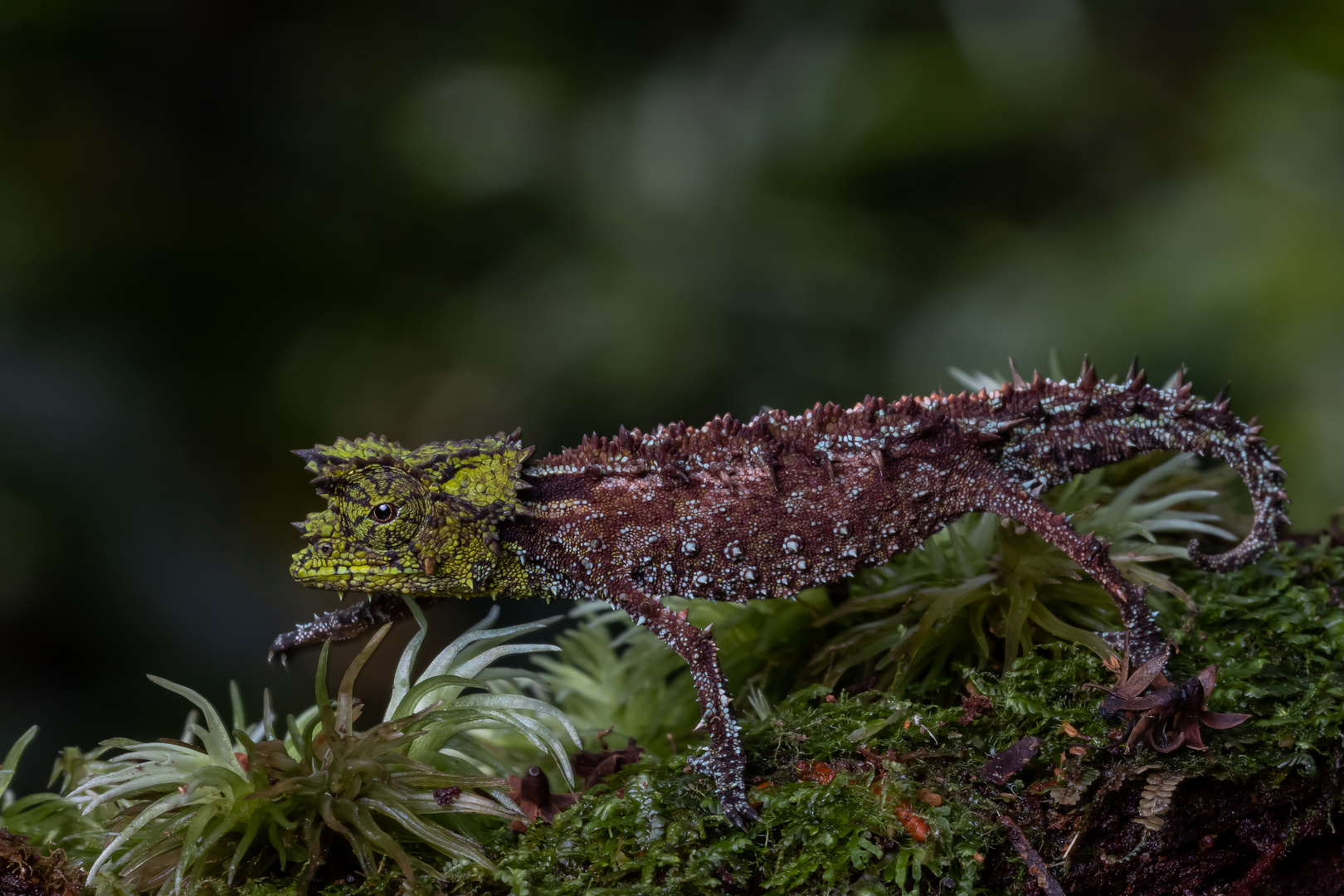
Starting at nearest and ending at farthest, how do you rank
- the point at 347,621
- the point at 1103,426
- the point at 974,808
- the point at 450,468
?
1. the point at 974,808
2. the point at 450,468
3. the point at 1103,426
4. the point at 347,621

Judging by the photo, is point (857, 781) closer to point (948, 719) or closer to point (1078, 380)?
point (948, 719)

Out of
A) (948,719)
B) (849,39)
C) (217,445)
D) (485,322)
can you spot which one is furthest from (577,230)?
(948,719)

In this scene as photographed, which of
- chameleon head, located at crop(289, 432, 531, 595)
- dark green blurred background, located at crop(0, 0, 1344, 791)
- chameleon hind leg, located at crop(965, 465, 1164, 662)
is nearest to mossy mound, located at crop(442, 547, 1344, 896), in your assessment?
chameleon hind leg, located at crop(965, 465, 1164, 662)

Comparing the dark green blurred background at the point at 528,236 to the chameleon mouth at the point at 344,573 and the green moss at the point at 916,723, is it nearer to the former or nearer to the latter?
the green moss at the point at 916,723

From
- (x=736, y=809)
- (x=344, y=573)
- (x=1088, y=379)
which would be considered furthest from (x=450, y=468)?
(x=1088, y=379)

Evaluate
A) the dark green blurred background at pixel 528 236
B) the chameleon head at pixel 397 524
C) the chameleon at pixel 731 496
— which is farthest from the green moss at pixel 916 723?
Answer: the dark green blurred background at pixel 528 236

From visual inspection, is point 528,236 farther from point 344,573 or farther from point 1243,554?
point 1243,554
